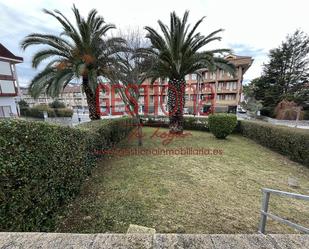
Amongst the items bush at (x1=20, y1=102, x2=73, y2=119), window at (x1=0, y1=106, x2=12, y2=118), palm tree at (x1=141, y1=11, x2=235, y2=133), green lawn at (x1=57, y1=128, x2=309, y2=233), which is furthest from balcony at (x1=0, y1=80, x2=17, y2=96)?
green lawn at (x1=57, y1=128, x2=309, y2=233)

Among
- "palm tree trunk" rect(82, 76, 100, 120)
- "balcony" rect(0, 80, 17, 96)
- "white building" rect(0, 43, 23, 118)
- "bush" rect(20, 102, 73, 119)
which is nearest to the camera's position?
"palm tree trunk" rect(82, 76, 100, 120)

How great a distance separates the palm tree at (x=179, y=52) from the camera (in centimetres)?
922

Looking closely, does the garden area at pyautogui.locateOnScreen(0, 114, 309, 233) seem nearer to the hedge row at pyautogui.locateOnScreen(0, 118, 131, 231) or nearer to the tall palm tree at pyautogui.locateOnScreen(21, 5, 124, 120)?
the hedge row at pyautogui.locateOnScreen(0, 118, 131, 231)

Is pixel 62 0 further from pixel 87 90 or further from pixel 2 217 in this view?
pixel 2 217

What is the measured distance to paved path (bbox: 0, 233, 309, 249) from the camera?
1291mm

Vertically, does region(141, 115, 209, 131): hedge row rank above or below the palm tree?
below

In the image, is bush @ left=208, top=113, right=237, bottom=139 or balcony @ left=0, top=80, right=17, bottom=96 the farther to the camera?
balcony @ left=0, top=80, right=17, bottom=96

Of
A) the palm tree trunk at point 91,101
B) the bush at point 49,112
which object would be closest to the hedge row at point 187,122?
the palm tree trunk at point 91,101

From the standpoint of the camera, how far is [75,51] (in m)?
7.92

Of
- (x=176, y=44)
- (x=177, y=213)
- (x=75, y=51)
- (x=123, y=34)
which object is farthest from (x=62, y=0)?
(x=177, y=213)

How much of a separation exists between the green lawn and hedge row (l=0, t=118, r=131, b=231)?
503mm

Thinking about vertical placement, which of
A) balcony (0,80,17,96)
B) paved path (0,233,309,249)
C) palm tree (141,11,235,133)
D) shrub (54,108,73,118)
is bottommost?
shrub (54,108,73,118)

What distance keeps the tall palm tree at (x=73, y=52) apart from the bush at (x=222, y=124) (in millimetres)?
7121

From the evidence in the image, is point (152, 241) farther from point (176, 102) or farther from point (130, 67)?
point (176, 102)
